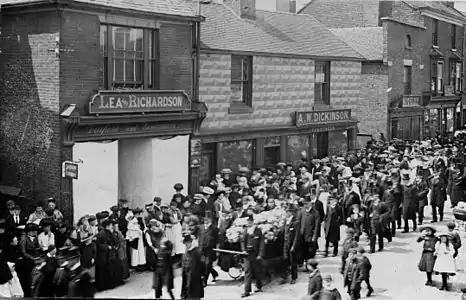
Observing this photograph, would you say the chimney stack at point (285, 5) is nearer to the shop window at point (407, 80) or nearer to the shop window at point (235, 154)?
the shop window at point (407, 80)

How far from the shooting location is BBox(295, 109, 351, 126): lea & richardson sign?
20.8 m

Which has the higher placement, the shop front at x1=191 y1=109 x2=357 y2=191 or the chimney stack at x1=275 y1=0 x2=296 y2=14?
the chimney stack at x1=275 y1=0 x2=296 y2=14

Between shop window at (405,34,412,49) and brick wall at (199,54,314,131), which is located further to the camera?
shop window at (405,34,412,49)

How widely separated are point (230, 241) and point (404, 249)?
13.8 feet

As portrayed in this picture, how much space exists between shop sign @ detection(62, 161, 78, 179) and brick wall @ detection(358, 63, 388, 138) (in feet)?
55.6

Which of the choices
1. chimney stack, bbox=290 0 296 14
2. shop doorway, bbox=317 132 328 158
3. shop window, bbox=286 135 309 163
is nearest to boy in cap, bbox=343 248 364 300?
shop window, bbox=286 135 309 163

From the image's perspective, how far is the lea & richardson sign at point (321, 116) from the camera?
68.3 feet

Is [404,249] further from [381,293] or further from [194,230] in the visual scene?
[194,230]

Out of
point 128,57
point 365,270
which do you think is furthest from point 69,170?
point 365,270

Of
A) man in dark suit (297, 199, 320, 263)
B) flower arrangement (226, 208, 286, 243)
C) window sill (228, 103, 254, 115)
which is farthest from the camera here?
window sill (228, 103, 254, 115)

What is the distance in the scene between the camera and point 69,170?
12.8 metres

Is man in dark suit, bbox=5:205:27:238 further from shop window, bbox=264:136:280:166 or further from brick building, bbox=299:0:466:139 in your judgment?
brick building, bbox=299:0:466:139

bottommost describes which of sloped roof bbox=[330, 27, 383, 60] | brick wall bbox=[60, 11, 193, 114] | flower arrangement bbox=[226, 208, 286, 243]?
flower arrangement bbox=[226, 208, 286, 243]

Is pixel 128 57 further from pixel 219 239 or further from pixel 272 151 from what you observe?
pixel 272 151
